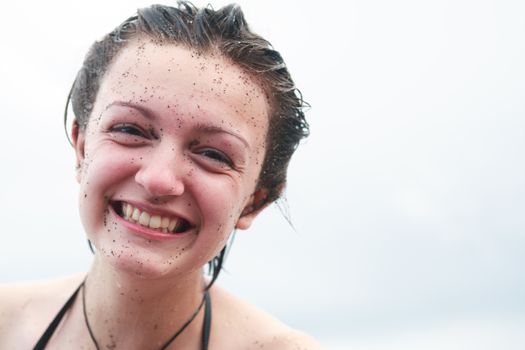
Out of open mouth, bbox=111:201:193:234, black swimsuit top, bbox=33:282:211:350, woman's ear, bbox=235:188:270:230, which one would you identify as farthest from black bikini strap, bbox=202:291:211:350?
open mouth, bbox=111:201:193:234

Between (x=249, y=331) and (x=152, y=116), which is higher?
(x=152, y=116)

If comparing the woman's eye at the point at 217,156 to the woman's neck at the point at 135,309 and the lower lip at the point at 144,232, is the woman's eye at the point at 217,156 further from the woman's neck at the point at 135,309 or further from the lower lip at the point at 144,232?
the woman's neck at the point at 135,309

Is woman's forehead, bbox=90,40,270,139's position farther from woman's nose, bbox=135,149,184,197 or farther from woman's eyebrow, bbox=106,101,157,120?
woman's nose, bbox=135,149,184,197

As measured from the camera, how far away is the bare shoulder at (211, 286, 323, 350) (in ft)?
12.3

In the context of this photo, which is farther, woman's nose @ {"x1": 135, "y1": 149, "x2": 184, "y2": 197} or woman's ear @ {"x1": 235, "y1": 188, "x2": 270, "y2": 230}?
woman's ear @ {"x1": 235, "y1": 188, "x2": 270, "y2": 230}

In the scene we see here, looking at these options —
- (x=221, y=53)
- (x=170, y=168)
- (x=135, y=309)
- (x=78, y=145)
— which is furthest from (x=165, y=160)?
(x=135, y=309)

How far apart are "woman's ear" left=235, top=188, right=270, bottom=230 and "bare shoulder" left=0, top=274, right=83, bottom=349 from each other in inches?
45.8

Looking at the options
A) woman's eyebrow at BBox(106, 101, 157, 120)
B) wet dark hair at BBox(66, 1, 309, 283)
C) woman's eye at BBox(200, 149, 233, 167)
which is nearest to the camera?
woman's eyebrow at BBox(106, 101, 157, 120)

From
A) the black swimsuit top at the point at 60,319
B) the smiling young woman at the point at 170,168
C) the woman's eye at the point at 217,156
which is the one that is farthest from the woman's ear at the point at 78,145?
the black swimsuit top at the point at 60,319

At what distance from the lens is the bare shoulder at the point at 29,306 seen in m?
3.84

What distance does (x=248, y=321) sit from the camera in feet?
12.8

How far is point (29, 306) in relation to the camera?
3.99 m

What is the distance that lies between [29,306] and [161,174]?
172 centimetres

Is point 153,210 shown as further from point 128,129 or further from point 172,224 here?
point 128,129
